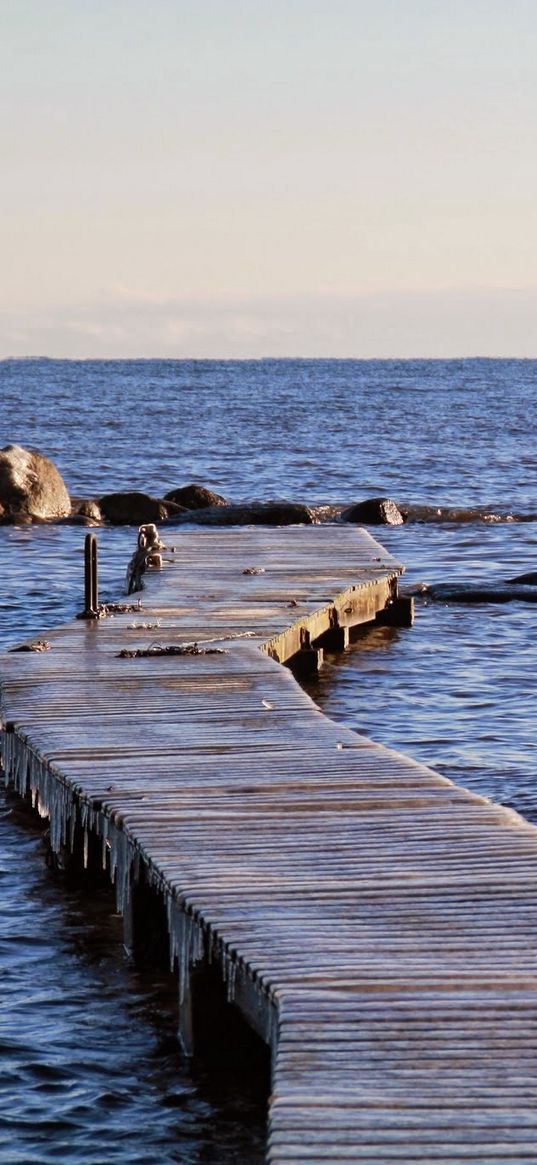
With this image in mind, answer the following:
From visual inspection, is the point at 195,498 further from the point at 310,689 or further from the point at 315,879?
the point at 315,879

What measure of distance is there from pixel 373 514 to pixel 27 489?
22.1 feet

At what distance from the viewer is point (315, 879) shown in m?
8.64

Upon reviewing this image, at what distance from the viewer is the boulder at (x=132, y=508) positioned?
31844 millimetres

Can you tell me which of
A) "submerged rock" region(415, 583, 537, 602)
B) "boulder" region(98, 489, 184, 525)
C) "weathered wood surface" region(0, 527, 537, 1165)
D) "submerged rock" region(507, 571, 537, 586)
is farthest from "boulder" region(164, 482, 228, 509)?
"weathered wood surface" region(0, 527, 537, 1165)

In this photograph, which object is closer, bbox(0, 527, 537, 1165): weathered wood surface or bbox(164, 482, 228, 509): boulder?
bbox(0, 527, 537, 1165): weathered wood surface

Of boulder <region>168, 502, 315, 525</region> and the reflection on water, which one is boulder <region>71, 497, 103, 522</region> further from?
the reflection on water

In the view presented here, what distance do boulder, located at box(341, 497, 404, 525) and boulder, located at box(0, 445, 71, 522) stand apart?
5.60 meters

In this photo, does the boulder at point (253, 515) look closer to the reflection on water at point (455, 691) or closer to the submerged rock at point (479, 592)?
the reflection on water at point (455, 691)

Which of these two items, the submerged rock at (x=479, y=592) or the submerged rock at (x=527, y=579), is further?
the submerged rock at (x=527, y=579)

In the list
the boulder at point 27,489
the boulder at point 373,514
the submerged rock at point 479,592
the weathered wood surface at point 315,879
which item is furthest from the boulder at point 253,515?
the weathered wood surface at point 315,879

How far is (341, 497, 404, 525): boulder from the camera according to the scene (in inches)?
1272

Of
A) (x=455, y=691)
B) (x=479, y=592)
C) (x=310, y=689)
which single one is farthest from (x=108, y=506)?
(x=455, y=691)

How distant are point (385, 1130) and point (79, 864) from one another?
582 cm

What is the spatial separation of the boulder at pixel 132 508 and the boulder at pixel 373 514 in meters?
3.55
